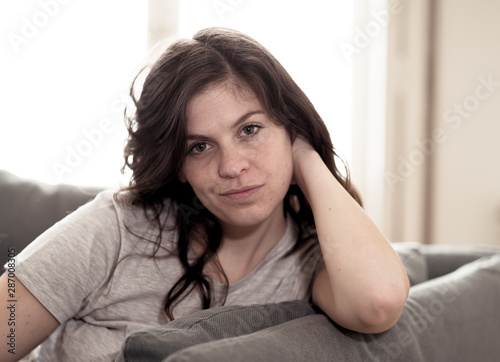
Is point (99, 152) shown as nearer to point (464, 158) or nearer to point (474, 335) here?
point (474, 335)

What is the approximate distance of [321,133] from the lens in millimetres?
1296

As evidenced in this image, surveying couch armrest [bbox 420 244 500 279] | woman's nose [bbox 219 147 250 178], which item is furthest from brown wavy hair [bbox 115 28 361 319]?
couch armrest [bbox 420 244 500 279]

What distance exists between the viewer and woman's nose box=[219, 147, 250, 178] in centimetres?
109

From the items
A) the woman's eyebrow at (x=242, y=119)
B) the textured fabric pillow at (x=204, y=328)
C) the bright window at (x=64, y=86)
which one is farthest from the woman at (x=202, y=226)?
the bright window at (x=64, y=86)

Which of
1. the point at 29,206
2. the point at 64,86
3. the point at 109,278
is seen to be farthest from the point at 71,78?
the point at 109,278

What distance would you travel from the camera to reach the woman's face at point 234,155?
3.64 feet

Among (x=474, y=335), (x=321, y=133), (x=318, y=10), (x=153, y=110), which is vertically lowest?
(x=474, y=335)

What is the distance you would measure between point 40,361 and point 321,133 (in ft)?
2.70

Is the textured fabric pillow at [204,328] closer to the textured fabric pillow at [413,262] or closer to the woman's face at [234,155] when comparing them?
the woman's face at [234,155]

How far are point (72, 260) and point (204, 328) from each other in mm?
400

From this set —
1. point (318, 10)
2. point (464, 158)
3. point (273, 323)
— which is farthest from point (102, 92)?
point (464, 158)

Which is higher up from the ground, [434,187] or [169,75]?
[169,75]

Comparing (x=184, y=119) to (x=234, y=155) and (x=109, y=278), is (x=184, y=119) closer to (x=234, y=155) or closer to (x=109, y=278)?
(x=234, y=155)

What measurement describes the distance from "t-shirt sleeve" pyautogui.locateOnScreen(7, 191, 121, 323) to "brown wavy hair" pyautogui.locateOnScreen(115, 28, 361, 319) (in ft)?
0.34
